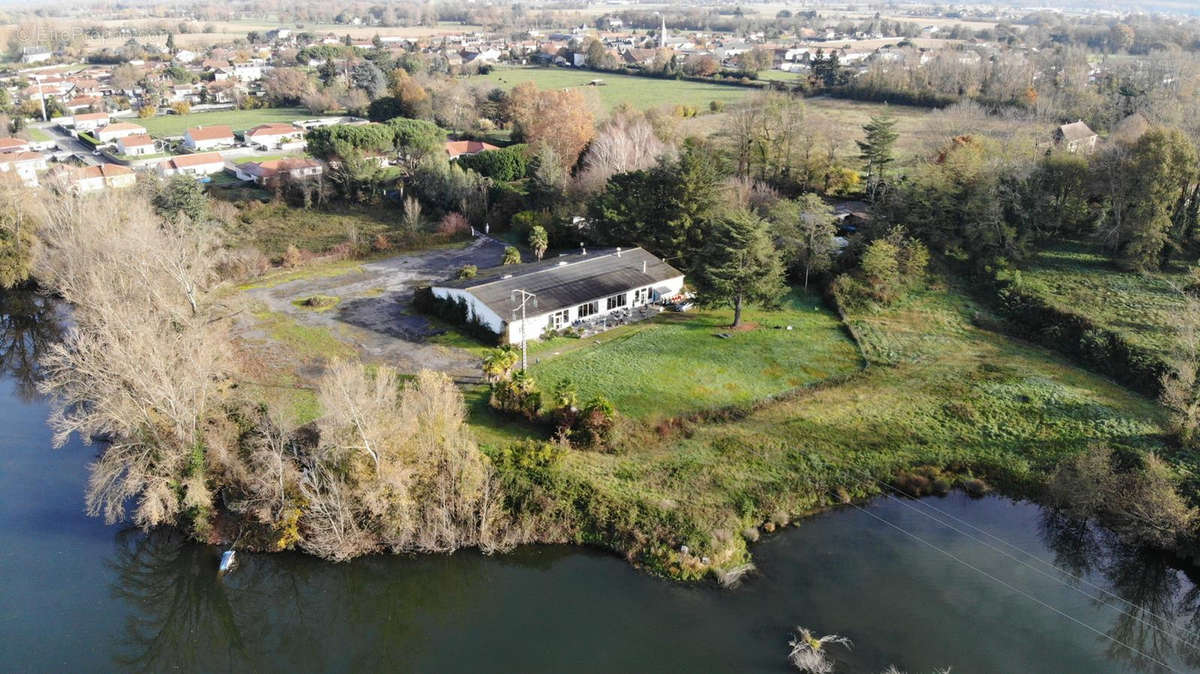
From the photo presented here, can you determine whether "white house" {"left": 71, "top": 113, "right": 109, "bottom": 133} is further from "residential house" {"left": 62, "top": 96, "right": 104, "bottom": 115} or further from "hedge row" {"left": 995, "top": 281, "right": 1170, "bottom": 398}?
"hedge row" {"left": 995, "top": 281, "right": 1170, "bottom": 398}

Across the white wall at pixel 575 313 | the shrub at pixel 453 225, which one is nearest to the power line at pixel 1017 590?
the white wall at pixel 575 313

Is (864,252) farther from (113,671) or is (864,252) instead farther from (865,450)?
(113,671)

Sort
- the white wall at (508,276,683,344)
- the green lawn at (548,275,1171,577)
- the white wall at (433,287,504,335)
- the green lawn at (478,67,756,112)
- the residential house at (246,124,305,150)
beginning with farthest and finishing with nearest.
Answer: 1. the green lawn at (478,67,756,112)
2. the residential house at (246,124,305,150)
3. the white wall at (433,287,504,335)
4. the white wall at (508,276,683,344)
5. the green lawn at (548,275,1171,577)

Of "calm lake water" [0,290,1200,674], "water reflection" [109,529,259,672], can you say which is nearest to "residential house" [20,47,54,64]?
"calm lake water" [0,290,1200,674]

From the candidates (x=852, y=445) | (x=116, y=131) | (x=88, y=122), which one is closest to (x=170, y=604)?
(x=852, y=445)

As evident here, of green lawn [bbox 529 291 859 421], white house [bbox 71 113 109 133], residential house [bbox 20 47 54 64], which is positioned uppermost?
residential house [bbox 20 47 54 64]

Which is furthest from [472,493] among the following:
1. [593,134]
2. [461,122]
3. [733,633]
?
[461,122]
